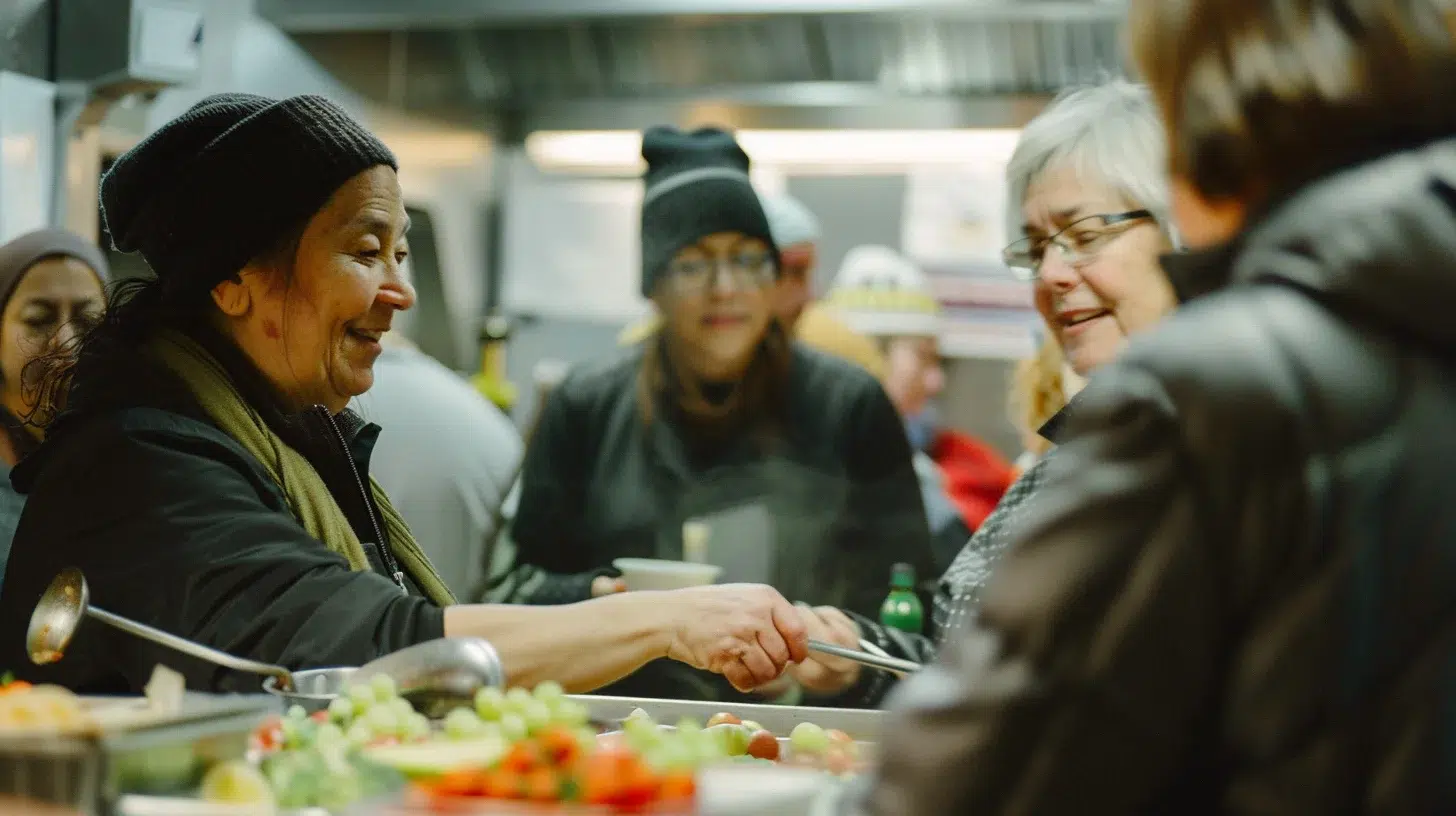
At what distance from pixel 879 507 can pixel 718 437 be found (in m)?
0.40

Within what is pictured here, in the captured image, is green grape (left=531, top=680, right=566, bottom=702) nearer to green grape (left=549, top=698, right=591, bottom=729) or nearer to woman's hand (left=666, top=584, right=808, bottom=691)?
green grape (left=549, top=698, right=591, bottom=729)

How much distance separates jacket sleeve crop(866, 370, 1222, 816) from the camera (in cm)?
92

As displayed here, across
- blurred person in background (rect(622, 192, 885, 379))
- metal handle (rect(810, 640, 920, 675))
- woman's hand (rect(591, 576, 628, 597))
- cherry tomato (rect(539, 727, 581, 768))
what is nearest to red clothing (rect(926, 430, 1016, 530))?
blurred person in background (rect(622, 192, 885, 379))

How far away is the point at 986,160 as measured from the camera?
16.2ft

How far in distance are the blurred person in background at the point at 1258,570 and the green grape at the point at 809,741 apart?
0.67 metres

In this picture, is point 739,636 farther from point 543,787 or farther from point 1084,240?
point 1084,240

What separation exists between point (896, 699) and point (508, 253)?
14.4 feet

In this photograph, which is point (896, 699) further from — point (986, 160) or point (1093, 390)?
point (986, 160)

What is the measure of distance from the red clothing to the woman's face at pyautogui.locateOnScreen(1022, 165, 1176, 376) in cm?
219

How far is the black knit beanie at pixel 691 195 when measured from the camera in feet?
10.4

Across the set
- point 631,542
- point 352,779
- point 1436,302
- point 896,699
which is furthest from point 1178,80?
point 631,542

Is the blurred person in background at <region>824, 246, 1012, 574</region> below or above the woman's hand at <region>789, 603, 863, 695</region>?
above

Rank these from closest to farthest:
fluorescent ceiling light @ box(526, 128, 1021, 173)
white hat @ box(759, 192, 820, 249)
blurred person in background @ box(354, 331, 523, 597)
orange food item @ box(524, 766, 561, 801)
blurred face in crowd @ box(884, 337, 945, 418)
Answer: orange food item @ box(524, 766, 561, 801) < blurred person in background @ box(354, 331, 523, 597) < white hat @ box(759, 192, 820, 249) < blurred face in crowd @ box(884, 337, 945, 418) < fluorescent ceiling light @ box(526, 128, 1021, 173)

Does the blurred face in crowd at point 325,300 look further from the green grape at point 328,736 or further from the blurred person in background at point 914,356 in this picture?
the blurred person in background at point 914,356
